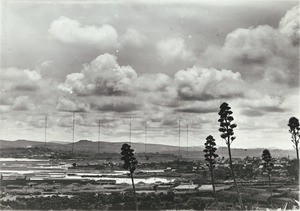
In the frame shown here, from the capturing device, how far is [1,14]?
2505cm

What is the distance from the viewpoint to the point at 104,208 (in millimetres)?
45938

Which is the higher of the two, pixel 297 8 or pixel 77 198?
pixel 297 8

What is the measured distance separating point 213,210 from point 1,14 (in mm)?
31454

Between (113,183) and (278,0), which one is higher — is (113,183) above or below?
below

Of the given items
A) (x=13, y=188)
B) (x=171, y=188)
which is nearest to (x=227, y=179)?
(x=171, y=188)

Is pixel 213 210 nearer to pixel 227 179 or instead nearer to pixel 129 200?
pixel 129 200

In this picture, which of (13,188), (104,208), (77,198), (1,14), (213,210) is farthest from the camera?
(13,188)

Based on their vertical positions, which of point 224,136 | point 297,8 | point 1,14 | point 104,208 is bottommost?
point 104,208

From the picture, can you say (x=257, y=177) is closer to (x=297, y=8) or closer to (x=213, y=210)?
(x=213, y=210)

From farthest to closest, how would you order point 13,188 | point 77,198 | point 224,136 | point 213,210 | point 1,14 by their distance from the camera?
point 13,188, point 77,198, point 213,210, point 224,136, point 1,14

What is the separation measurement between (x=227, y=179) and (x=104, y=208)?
44365 millimetres

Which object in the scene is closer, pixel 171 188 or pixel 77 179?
pixel 171 188

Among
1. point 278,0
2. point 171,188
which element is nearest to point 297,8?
point 278,0

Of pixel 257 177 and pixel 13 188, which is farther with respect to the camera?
pixel 257 177
